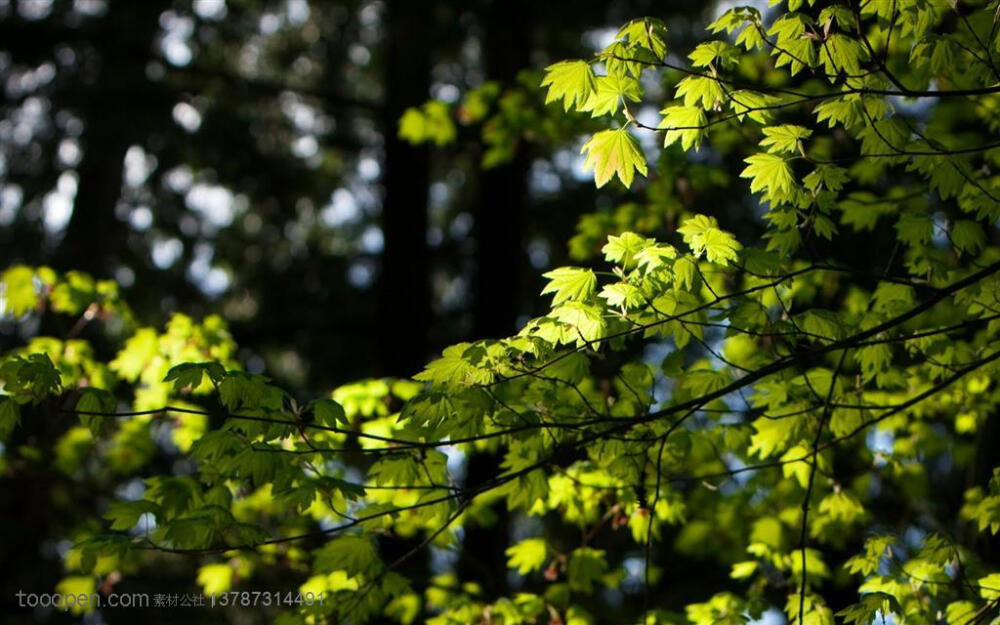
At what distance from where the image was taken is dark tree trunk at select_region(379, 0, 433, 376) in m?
7.77

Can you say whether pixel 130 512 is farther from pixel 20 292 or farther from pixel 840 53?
pixel 840 53

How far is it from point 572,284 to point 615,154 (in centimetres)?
43

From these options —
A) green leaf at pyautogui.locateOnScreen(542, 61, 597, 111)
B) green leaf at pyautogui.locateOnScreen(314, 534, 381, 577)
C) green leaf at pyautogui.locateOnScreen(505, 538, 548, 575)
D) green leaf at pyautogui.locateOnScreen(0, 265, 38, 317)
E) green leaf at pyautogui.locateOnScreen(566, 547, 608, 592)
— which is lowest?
green leaf at pyautogui.locateOnScreen(314, 534, 381, 577)

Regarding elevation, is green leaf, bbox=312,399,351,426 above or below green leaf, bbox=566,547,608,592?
above

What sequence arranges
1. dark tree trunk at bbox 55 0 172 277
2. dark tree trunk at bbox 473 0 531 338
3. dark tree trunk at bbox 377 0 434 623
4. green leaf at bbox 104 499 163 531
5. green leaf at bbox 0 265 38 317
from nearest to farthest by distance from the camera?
1. green leaf at bbox 104 499 163 531
2. green leaf at bbox 0 265 38 317
3. dark tree trunk at bbox 377 0 434 623
4. dark tree trunk at bbox 473 0 531 338
5. dark tree trunk at bbox 55 0 172 277

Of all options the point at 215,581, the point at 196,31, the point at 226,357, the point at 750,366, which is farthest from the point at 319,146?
the point at 750,366

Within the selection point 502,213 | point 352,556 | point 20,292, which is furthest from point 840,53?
point 502,213

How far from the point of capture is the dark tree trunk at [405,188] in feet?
25.5

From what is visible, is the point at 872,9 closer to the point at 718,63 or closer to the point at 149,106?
the point at 718,63

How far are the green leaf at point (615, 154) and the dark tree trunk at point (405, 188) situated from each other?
5.16 m

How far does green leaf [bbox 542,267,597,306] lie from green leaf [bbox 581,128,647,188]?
300mm

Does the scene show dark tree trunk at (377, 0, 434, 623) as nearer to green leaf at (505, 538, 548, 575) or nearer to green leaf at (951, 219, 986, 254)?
green leaf at (505, 538, 548, 575)

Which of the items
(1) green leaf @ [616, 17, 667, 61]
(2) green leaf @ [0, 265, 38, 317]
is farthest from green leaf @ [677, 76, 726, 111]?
(2) green leaf @ [0, 265, 38, 317]

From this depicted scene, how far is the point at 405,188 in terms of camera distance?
819cm
